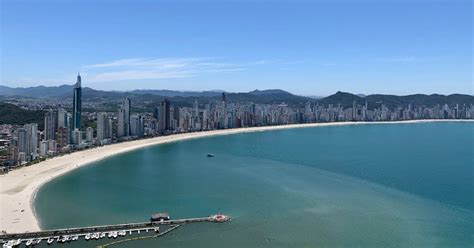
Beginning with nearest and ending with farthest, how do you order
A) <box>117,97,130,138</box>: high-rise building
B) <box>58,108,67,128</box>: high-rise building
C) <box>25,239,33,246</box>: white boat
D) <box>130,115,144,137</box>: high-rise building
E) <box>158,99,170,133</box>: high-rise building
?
<box>25,239,33,246</box>: white boat < <box>58,108,67,128</box>: high-rise building < <box>117,97,130,138</box>: high-rise building < <box>130,115,144,137</box>: high-rise building < <box>158,99,170,133</box>: high-rise building

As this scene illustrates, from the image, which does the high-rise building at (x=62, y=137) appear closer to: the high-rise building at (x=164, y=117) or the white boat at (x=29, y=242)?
the high-rise building at (x=164, y=117)

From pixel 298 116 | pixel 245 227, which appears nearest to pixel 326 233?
pixel 245 227

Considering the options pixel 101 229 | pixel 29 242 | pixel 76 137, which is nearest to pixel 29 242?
pixel 29 242

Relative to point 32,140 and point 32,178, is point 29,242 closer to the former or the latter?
point 32,178

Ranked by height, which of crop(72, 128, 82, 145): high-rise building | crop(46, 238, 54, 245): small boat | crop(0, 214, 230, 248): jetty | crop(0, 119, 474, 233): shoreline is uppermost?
crop(72, 128, 82, 145): high-rise building

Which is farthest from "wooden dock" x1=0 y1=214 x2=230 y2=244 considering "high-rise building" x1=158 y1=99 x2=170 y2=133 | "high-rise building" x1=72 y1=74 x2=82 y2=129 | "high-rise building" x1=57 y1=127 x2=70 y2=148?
"high-rise building" x1=158 y1=99 x2=170 y2=133

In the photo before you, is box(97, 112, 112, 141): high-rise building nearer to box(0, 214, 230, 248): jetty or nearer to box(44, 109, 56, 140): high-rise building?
box(44, 109, 56, 140): high-rise building

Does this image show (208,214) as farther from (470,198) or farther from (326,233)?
(470,198)
